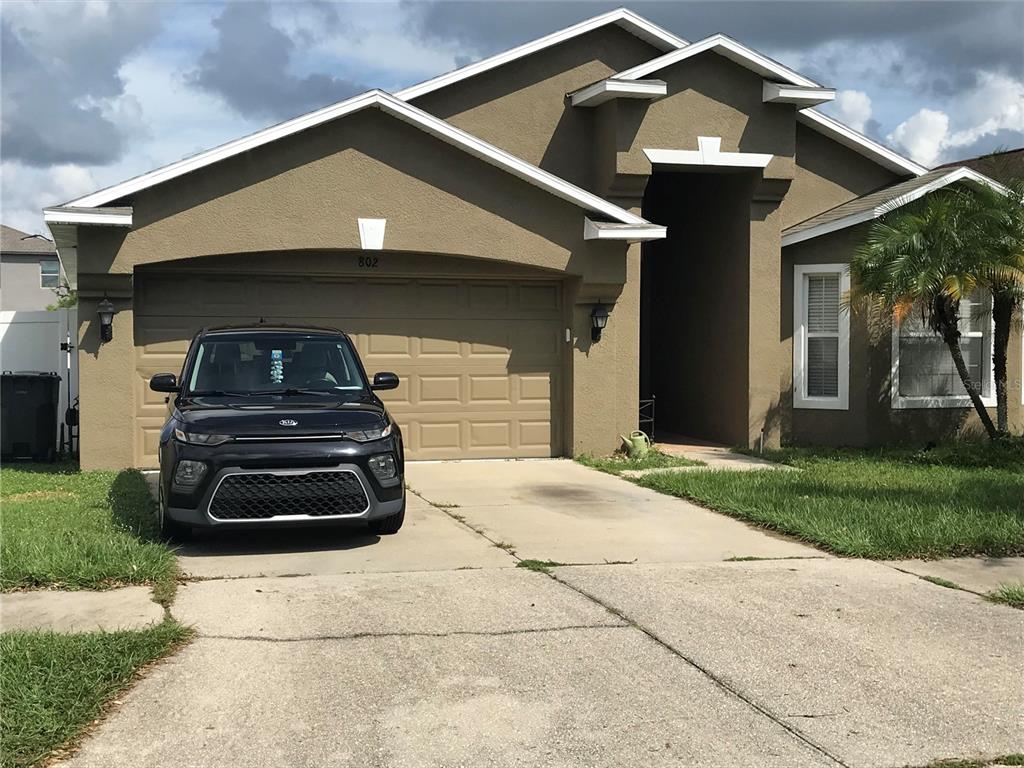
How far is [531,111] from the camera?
576 inches

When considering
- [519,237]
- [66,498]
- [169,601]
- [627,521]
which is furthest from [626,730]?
Result: [519,237]

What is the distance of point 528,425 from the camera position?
13.6m

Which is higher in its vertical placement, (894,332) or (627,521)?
(894,332)

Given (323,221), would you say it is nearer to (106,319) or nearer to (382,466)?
(106,319)

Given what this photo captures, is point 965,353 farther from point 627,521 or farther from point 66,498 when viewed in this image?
point 66,498

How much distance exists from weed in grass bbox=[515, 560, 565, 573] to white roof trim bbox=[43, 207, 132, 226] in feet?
20.8

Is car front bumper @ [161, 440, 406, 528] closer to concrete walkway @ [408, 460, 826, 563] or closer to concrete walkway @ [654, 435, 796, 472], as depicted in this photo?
concrete walkway @ [408, 460, 826, 563]

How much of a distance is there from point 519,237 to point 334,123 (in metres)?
2.62

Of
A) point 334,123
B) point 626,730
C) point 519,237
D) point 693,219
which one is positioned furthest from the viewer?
point 693,219

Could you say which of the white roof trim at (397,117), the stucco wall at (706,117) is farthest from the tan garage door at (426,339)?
the stucco wall at (706,117)

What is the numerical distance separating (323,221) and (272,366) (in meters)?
3.54

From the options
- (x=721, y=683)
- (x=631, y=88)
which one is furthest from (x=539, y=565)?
(x=631, y=88)

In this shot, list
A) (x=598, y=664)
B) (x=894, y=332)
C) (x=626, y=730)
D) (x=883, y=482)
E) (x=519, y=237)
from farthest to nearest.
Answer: (x=894, y=332)
(x=519, y=237)
(x=883, y=482)
(x=598, y=664)
(x=626, y=730)

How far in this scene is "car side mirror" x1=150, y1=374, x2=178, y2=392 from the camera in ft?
28.8
